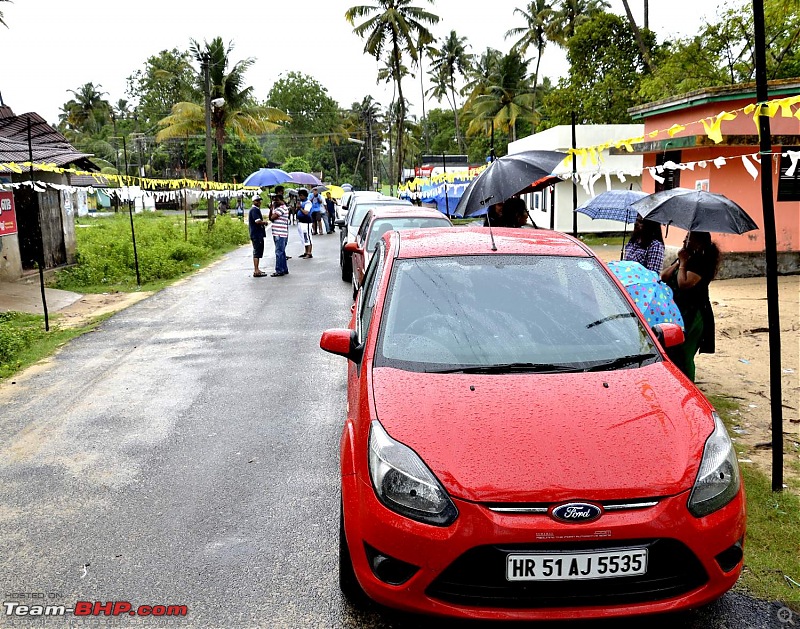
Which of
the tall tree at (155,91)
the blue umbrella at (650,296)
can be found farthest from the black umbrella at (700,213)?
the tall tree at (155,91)

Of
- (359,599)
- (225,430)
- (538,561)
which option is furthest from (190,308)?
(538,561)

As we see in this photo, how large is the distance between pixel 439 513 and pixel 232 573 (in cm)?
142

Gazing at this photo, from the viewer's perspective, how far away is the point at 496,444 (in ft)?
9.55

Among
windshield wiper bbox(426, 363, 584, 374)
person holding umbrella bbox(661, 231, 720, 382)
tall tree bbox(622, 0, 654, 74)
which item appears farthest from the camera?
tall tree bbox(622, 0, 654, 74)

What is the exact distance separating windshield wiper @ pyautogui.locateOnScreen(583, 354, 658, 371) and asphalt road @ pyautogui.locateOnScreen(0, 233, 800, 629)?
1.14 meters

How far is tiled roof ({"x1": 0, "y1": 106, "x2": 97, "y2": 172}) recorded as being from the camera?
43.5 ft

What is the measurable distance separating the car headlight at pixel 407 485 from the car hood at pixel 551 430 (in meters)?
0.04

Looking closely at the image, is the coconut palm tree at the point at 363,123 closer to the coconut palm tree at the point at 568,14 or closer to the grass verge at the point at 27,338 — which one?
the coconut palm tree at the point at 568,14

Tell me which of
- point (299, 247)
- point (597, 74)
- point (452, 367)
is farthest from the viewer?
point (597, 74)

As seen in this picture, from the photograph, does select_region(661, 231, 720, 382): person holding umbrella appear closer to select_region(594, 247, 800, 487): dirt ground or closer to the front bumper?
select_region(594, 247, 800, 487): dirt ground

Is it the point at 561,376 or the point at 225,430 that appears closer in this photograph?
the point at 561,376

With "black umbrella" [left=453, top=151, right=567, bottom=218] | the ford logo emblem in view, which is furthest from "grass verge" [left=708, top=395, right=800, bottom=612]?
"black umbrella" [left=453, top=151, right=567, bottom=218]

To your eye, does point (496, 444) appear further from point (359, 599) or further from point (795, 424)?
point (795, 424)

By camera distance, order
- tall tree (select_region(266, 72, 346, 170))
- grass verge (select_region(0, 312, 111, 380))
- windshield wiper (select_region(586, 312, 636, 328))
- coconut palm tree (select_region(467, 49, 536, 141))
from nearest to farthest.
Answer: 1. windshield wiper (select_region(586, 312, 636, 328))
2. grass verge (select_region(0, 312, 111, 380))
3. coconut palm tree (select_region(467, 49, 536, 141))
4. tall tree (select_region(266, 72, 346, 170))
